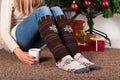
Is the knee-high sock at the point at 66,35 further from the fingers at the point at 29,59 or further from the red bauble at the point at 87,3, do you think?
the red bauble at the point at 87,3

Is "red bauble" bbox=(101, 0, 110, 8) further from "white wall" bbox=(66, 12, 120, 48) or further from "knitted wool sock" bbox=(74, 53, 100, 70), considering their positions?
"knitted wool sock" bbox=(74, 53, 100, 70)

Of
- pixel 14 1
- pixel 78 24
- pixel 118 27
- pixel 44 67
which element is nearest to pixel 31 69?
pixel 44 67

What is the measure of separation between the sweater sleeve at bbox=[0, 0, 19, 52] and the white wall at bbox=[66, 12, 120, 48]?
897mm

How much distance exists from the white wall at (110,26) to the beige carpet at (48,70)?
547mm

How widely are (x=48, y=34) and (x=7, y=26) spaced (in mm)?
309

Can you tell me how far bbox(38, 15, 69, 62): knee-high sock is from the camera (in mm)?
1556

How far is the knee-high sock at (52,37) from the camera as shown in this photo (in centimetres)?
156

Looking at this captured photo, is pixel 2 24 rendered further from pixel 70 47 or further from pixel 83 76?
pixel 83 76

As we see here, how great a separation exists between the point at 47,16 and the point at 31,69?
12.7 inches

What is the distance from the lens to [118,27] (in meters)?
2.51

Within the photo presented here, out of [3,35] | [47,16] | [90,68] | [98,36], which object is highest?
[47,16]

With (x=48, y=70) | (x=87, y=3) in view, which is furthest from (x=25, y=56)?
(x=87, y=3)

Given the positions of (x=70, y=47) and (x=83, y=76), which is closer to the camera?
(x=83, y=76)

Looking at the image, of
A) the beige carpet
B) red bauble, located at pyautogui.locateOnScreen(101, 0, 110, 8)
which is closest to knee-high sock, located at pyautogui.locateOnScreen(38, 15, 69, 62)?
the beige carpet
